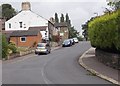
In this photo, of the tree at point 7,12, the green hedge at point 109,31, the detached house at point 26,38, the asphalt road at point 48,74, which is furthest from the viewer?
the tree at point 7,12

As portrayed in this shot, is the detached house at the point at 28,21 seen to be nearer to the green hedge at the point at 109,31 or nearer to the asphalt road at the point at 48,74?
the asphalt road at the point at 48,74

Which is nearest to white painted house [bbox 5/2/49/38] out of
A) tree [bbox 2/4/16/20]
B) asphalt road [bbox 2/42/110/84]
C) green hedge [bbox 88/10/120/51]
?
tree [bbox 2/4/16/20]

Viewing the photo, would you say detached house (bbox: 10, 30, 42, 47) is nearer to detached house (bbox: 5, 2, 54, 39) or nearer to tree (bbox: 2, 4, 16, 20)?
detached house (bbox: 5, 2, 54, 39)

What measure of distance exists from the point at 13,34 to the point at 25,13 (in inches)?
554

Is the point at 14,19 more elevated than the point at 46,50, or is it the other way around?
the point at 14,19

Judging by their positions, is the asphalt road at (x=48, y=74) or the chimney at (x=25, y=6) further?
the chimney at (x=25, y=6)

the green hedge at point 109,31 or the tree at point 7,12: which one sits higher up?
the tree at point 7,12

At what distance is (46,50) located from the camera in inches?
1934

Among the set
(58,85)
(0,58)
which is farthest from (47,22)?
(58,85)

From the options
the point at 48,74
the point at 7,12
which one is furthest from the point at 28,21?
the point at 48,74

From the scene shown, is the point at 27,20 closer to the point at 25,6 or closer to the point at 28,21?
the point at 28,21

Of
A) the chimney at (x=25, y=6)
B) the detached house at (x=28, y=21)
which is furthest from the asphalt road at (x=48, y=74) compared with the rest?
the chimney at (x=25, y=6)

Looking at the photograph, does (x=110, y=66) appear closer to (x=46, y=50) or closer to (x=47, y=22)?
(x=46, y=50)

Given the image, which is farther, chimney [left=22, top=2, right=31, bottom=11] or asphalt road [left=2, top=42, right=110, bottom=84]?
chimney [left=22, top=2, right=31, bottom=11]
